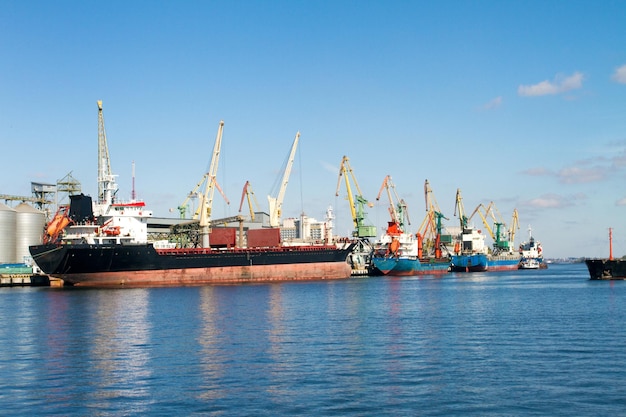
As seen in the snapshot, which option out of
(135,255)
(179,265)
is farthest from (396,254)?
(135,255)

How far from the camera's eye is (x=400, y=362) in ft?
91.2

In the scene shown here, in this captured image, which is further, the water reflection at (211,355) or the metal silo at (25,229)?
the metal silo at (25,229)

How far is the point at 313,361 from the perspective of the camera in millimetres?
27922

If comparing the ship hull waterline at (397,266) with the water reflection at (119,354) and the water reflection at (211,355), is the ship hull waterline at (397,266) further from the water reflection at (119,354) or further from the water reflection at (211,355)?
the water reflection at (211,355)

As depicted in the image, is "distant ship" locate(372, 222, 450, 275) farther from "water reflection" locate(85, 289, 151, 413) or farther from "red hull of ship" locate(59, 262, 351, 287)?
"water reflection" locate(85, 289, 151, 413)

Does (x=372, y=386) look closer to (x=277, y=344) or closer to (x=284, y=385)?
(x=284, y=385)

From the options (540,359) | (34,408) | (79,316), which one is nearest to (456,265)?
(79,316)

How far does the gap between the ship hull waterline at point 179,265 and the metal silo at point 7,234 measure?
3986 cm

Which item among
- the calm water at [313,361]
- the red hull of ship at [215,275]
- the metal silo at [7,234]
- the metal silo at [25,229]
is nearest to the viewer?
the calm water at [313,361]

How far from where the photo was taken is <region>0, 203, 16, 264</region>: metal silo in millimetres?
112875

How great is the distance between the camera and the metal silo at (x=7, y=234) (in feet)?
370

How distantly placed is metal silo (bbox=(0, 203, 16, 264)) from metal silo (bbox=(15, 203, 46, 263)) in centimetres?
76

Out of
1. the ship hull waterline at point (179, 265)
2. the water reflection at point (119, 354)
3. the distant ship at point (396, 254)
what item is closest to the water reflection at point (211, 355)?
the water reflection at point (119, 354)

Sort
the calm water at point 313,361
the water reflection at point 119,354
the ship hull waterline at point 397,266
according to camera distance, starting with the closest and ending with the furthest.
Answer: the calm water at point 313,361 < the water reflection at point 119,354 < the ship hull waterline at point 397,266
